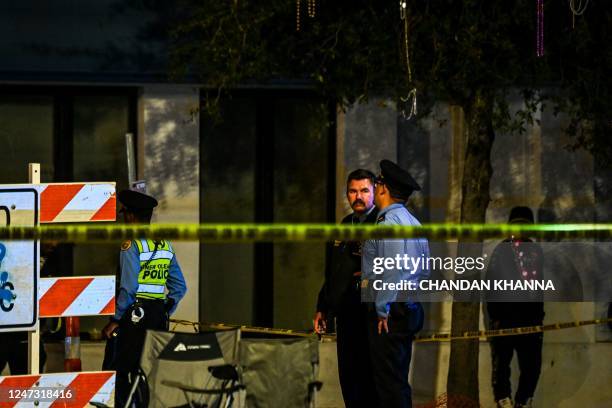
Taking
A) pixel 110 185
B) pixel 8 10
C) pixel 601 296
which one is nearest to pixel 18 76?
pixel 8 10

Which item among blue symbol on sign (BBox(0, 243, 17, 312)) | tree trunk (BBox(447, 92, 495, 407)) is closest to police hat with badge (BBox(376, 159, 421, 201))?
blue symbol on sign (BBox(0, 243, 17, 312))

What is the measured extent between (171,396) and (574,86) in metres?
5.15

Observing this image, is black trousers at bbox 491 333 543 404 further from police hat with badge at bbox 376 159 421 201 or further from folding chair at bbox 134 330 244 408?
folding chair at bbox 134 330 244 408

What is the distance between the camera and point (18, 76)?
13.1 meters

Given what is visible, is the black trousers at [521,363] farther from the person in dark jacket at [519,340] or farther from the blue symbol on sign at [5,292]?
the blue symbol on sign at [5,292]

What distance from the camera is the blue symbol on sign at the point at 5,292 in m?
7.74

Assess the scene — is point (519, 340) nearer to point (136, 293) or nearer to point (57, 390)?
point (136, 293)

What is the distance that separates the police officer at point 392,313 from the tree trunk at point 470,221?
330 centimetres

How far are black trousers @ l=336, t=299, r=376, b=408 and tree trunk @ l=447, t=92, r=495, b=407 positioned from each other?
9.73ft

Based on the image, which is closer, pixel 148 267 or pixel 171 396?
pixel 171 396

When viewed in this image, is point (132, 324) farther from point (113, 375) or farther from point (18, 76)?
point (18, 76)

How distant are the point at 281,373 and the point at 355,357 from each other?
1.18 meters

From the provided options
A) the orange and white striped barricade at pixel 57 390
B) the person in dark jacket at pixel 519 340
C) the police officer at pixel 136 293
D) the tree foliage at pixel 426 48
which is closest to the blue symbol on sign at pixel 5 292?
the orange and white striped barricade at pixel 57 390

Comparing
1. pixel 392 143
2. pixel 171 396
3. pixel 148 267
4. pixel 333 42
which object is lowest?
pixel 171 396
